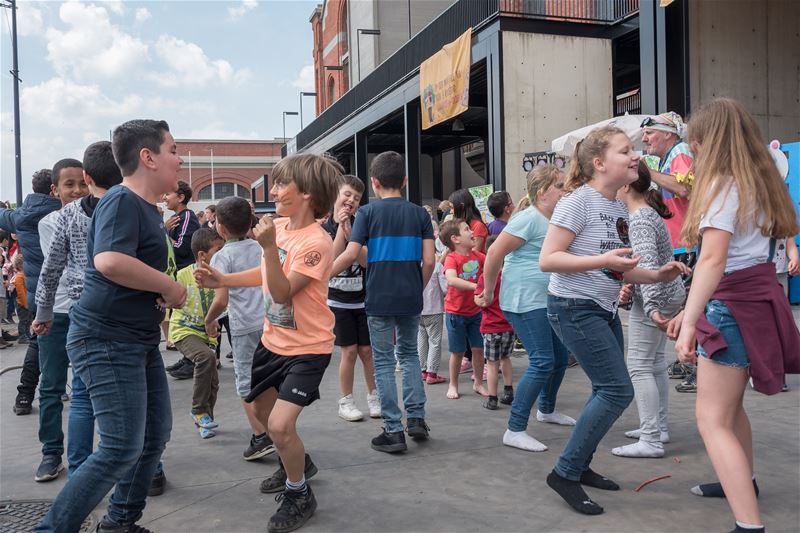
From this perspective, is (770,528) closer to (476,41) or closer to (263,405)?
(263,405)

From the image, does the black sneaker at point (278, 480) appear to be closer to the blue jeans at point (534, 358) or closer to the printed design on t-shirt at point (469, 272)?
the blue jeans at point (534, 358)

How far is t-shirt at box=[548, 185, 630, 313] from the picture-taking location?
3459mm

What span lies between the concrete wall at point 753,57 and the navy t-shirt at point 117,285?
11031mm

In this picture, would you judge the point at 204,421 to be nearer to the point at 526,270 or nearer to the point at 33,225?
the point at 33,225

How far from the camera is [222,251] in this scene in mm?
4797

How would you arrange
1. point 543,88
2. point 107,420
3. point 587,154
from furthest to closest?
1. point 543,88
2. point 587,154
3. point 107,420

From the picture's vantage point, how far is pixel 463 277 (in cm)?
627

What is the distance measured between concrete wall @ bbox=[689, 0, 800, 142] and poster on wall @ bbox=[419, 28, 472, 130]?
14.1ft

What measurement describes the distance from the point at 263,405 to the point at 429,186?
27700 mm

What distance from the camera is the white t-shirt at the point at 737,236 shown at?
112 inches

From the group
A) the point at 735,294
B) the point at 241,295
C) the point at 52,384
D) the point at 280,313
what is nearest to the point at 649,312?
the point at 735,294

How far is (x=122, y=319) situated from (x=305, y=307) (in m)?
0.90

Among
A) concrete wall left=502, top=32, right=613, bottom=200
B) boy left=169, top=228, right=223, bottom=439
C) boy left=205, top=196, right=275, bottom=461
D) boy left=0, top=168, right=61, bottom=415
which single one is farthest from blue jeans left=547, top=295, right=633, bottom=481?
concrete wall left=502, top=32, right=613, bottom=200

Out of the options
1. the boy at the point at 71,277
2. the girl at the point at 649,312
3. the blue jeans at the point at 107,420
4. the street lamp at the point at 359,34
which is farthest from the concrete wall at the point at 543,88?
the street lamp at the point at 359,34
